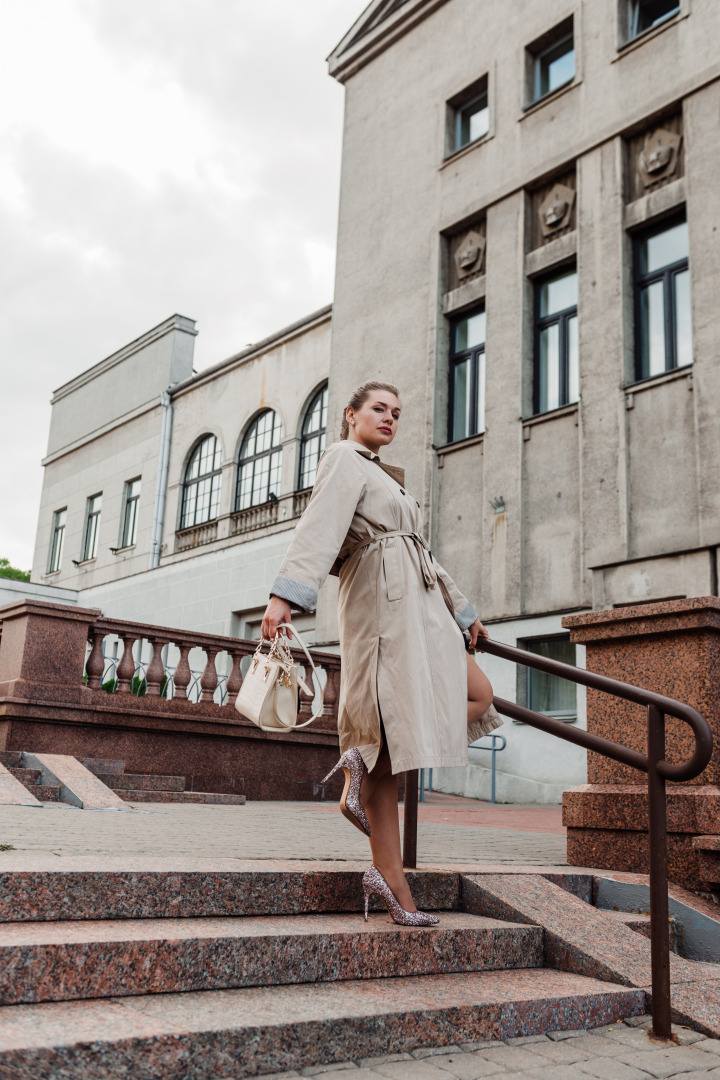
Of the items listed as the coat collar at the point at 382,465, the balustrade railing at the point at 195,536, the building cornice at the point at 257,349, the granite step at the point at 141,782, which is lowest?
the granite step at the point at 141,782

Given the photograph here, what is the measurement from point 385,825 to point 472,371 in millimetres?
13706

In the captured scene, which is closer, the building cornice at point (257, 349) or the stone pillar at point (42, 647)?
the stone pillar at point (42, 647)

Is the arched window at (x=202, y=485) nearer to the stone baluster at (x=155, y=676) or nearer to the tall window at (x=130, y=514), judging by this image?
the tall window at (x=130, y=514)

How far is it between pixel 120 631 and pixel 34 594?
1787 centimetres

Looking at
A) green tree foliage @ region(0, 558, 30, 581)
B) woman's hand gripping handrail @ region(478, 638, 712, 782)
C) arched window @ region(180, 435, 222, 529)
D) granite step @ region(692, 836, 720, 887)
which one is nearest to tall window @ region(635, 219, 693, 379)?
granite step @ region(692, 836, 720, 887)

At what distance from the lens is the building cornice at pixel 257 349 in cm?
2097

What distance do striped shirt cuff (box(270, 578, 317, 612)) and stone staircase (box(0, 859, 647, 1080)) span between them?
0.91 metres

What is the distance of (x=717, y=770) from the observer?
4742 millimetres

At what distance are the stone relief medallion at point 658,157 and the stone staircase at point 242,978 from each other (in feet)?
41.6

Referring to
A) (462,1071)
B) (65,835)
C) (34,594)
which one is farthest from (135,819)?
(34,594)

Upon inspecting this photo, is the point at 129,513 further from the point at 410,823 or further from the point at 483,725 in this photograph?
A: the point at 483,725

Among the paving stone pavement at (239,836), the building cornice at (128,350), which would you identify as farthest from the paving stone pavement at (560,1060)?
the building cornice at (128,350)

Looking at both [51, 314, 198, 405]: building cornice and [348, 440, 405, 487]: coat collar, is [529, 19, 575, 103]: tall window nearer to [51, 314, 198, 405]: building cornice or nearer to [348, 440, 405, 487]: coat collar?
[51, 314, 198, 405]: building cornice

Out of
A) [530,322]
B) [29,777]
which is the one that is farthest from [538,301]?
[29,777]
